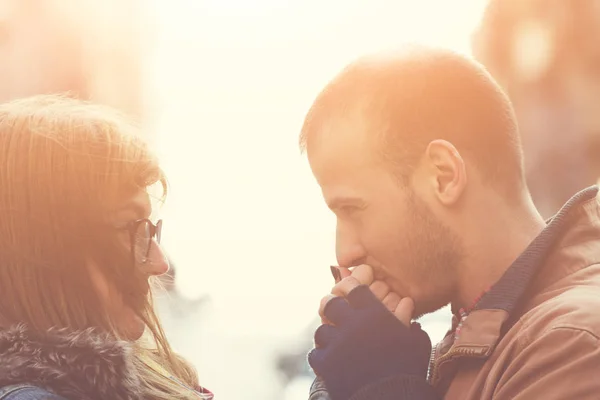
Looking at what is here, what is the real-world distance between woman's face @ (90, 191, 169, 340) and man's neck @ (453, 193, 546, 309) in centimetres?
43

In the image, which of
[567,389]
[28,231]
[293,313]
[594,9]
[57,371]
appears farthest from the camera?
[594,9]

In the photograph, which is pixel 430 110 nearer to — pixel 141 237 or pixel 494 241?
pixel 494 241

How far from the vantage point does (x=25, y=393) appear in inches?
27.6

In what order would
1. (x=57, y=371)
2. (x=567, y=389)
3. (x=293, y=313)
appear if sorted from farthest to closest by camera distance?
(x=293, y=313) < (x=57, y=371) < (x=567, y=389)

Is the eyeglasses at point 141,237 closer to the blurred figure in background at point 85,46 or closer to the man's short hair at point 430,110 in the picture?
the man's short hair at point 430,110

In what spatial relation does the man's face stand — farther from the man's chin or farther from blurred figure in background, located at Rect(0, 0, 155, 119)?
blurred figure in background, located at Rect(0, 0, 155, 119)

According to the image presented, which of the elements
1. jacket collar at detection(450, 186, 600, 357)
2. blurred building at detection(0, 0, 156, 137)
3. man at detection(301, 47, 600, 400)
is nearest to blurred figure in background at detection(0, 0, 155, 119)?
blurred building at detection(0, 0, 156, 137)

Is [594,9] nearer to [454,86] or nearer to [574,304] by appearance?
[454,86]

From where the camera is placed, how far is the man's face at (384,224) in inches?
32.5

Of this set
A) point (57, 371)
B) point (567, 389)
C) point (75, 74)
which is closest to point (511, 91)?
point (75, 74)

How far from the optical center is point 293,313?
4.78ft

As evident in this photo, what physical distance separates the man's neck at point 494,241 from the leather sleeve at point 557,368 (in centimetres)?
15

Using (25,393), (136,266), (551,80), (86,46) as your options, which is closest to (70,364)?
(25,393)

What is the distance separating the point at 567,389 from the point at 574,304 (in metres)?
0.09
